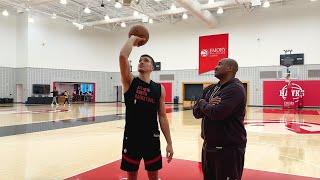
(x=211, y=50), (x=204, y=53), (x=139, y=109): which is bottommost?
(x=139, y=109)

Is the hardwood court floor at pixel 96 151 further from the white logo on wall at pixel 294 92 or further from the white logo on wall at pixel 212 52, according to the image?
the white logo on wall at pixel 212 52

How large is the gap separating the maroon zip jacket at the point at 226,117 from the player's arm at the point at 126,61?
65cm

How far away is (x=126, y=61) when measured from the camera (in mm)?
2424

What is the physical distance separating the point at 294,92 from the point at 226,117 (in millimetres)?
20278

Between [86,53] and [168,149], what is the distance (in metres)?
26.1

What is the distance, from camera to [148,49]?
26.8 meters

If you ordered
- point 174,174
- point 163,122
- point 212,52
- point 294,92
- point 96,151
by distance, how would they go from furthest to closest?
1. point 212,52
2. point 294,92
3. point 96,151
4. point 174,174
5. point 163,122

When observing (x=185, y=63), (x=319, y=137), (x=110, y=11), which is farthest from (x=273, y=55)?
(x=319, y=137)

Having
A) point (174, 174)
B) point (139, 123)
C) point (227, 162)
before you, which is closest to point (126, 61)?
point (139, 123)

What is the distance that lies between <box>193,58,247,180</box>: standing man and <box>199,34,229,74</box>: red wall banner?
20.8m

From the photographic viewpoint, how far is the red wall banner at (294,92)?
20219 mm

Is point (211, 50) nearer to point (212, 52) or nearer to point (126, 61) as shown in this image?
point (212, 52)

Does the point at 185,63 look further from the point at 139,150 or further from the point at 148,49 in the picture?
the point at 139,150

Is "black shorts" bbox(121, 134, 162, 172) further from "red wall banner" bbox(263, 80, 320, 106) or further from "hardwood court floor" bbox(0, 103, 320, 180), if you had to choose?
"red wall banner" bbox(263, 80, 320, 106)
